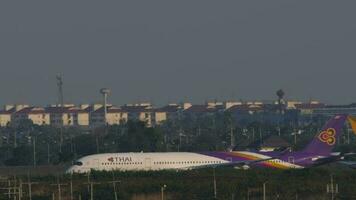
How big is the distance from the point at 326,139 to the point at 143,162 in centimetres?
1454

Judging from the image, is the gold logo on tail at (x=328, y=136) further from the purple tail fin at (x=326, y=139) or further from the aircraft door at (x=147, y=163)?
the aircraft door at (x=147, y=163)

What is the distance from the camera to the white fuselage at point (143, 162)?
99875 mm

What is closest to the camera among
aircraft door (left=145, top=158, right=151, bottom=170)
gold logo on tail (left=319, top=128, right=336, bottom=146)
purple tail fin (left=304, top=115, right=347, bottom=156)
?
aircraft door (left=145, top=158, right=151, bottom=170)

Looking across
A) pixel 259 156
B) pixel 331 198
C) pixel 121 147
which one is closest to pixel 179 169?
pixel 259 156

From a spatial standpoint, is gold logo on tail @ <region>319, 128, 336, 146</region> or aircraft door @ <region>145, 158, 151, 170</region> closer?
aircraft door @ <region>145, 158, 151, 170</region>

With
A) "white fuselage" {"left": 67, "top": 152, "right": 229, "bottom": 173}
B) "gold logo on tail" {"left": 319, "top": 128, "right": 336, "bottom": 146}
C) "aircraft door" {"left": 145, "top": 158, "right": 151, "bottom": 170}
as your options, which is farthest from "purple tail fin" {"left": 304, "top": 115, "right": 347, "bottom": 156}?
"aircraft door" {"left": 145, "top": 158, "right": 151, "bottom": 170}

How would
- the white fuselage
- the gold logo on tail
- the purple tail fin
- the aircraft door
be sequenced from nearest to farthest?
the white fuselage
the aircraft door
the purple tail fin
the gold logo on tail

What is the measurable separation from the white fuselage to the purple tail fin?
7469 millimetres

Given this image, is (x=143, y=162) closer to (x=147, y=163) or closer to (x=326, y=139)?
(x=147, y=163)

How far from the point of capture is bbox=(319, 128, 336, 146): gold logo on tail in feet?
348

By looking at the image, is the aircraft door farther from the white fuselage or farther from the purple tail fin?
the purple tail fin

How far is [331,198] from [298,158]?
33.5m

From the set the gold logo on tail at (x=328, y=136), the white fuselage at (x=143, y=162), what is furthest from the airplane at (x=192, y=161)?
the gold logo on tail at (x=328, y=136)

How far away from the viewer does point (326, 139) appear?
10612 centimetres
